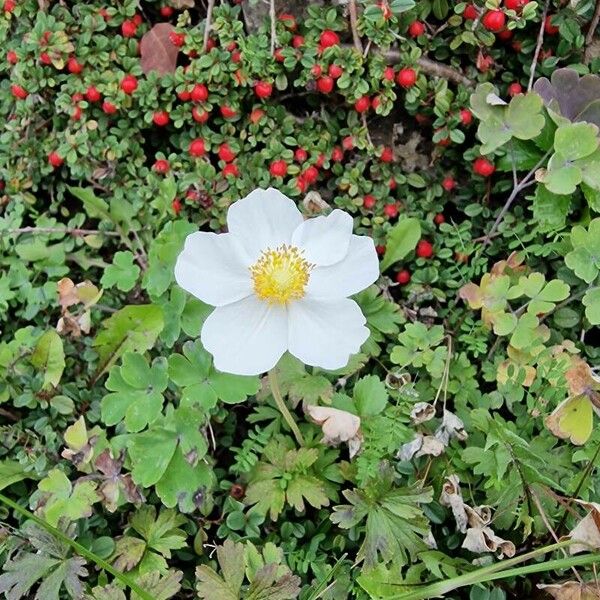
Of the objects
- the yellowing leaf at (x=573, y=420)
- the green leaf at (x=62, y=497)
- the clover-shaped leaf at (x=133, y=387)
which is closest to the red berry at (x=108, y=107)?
the clover-shaped leaf at (x=133, y=387)

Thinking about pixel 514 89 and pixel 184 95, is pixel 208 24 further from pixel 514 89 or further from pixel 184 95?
pixel 514 89

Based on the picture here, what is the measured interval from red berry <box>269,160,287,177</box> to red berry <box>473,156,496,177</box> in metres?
0.55

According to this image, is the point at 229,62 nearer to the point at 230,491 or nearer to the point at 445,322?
the point at 445,322

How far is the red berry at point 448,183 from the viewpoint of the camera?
212 centimetres

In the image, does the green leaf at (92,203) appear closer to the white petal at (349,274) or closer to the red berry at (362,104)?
the red berry at (362,104)

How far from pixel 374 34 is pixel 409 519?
1.26 metres

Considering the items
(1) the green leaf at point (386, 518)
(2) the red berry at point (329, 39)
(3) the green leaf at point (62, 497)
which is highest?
(2) the red berry at point (329, 39)

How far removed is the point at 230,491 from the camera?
1784 mm

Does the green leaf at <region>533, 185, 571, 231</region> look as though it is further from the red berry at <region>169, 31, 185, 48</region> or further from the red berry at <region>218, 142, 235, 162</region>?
the red berry at <region>169, 31, 185, 48</region>

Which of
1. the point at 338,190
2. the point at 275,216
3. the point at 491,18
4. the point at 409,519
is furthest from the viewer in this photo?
the point at 338,190

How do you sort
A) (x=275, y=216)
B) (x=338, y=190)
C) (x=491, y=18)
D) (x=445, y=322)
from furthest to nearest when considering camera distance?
(x=338, y=190) < (x=445, y=322) < (x=491, y=18) < (x=275, y=216)

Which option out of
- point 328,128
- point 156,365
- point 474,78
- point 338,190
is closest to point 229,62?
point 328,128

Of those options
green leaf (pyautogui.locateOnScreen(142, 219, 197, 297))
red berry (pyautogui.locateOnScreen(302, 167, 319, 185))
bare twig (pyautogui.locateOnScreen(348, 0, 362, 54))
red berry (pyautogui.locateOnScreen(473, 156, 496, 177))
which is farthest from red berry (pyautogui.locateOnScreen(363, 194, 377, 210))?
green leaf (pyautogui.locateOnScreen(142, 219, 197, 297))

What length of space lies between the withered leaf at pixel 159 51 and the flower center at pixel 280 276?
3.24 ft
